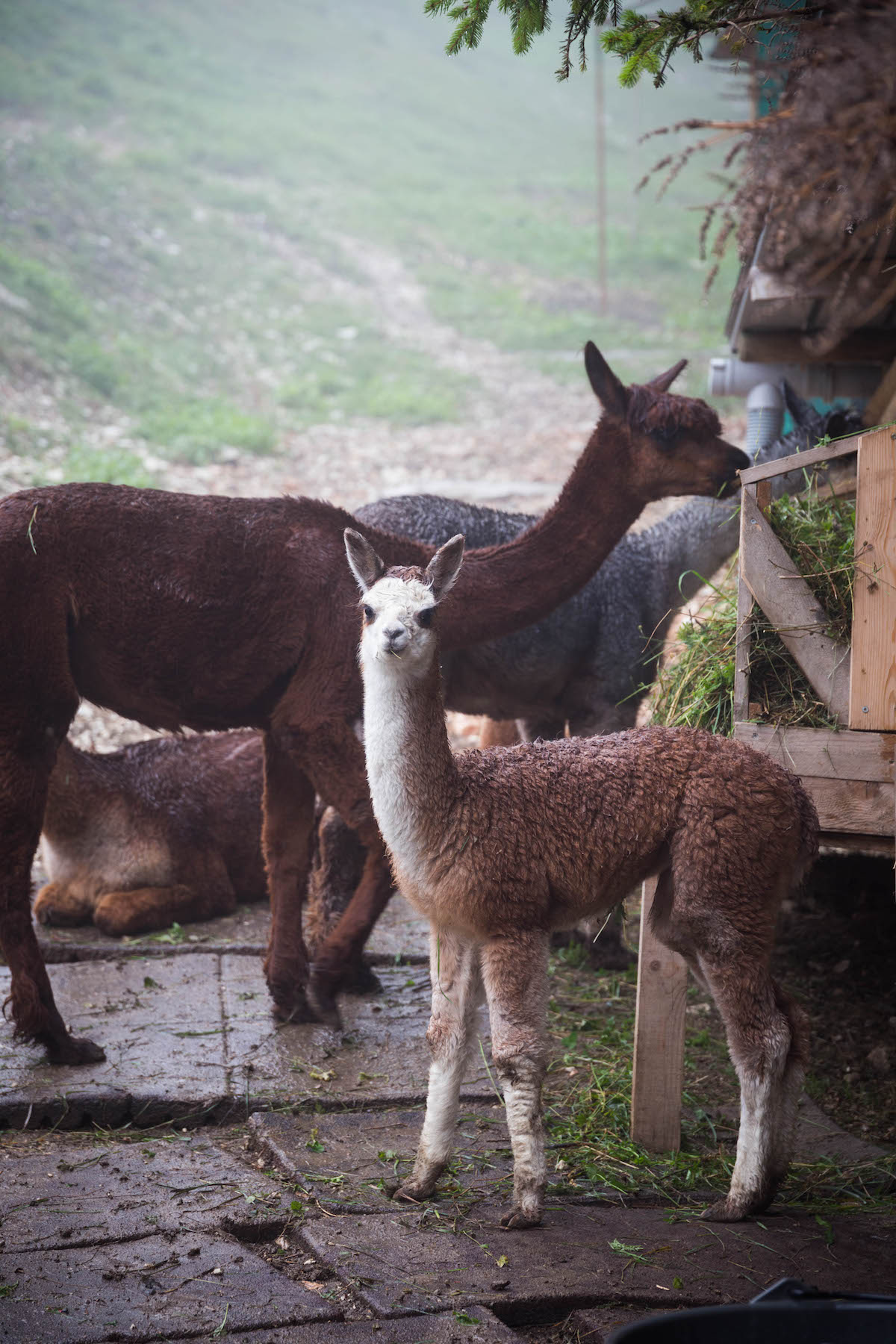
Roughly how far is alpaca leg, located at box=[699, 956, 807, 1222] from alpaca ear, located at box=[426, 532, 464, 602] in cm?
156

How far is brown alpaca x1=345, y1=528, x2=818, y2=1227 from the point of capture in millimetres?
3896

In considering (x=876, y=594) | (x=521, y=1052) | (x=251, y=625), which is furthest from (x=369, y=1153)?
(x=876, y=594)

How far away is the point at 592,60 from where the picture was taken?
39531mm

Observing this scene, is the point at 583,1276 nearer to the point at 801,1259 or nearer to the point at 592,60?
the point at 801,1259

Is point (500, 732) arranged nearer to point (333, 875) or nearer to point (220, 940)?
point (333, 875)

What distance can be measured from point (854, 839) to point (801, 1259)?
4.89ft

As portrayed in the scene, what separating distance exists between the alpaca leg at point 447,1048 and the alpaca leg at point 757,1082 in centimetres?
81

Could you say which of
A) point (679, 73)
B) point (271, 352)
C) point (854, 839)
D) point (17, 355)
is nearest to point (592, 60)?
point (679, 73)

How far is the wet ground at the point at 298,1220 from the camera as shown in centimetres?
333

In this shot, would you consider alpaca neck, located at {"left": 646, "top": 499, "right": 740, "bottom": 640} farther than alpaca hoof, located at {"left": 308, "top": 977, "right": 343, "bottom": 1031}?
Yes

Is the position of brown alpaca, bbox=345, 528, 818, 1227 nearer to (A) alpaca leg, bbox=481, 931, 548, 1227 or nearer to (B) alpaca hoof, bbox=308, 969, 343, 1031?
(A) alpaca leg, bbox=481, 931, 548, 1227

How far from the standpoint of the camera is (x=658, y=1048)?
459cm

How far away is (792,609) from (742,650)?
0.80 ft

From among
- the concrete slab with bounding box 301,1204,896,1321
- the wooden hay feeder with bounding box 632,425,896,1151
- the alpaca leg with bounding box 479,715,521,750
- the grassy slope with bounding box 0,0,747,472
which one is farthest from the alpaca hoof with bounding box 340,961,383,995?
the grassy slope with bounding box 0,0,747,472
